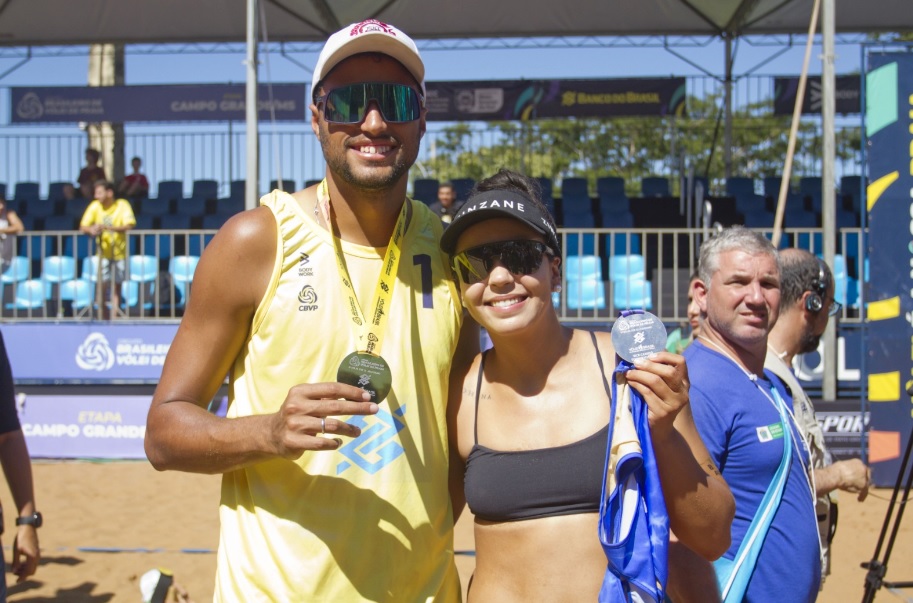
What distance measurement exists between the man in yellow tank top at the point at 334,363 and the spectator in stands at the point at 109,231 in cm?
949

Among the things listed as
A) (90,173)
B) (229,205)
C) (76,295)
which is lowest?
(76,295)

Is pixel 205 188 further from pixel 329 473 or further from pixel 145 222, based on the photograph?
pixel 329 473

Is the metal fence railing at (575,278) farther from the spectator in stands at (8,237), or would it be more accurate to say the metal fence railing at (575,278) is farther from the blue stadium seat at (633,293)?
the spectator in stands at (8,237)

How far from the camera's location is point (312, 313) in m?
1.97

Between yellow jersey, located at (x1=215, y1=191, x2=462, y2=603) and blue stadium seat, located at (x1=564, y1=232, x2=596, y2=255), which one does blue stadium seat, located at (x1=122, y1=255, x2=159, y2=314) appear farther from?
yellow jersey, located at (x1=215, y1=191, x2=462, y2=603)

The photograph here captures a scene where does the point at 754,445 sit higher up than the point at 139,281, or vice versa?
the point at 139,281

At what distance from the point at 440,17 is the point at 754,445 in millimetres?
11333

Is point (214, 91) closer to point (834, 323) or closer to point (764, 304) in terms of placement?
point (834, 323)

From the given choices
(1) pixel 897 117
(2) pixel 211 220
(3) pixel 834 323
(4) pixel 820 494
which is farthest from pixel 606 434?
(2) pixel 211 220

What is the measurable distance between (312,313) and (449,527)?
62 centimetres

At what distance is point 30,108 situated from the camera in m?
15.8

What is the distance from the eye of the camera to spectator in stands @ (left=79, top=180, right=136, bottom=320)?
11.0 m

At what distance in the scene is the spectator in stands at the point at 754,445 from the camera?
2.55 meters

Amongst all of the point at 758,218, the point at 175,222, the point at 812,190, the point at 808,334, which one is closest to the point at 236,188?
the point at 175,222
